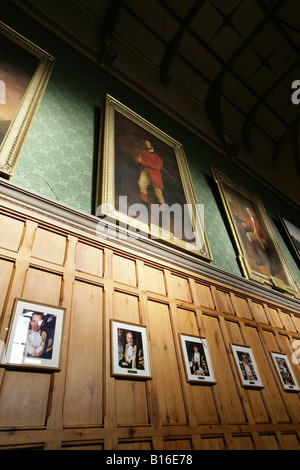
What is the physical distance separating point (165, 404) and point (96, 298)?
3.80 ft

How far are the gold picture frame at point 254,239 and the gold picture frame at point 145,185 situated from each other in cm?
103

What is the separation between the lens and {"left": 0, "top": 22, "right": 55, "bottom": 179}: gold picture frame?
10.6 feet

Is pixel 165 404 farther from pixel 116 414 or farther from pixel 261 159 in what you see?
pixel 261 159

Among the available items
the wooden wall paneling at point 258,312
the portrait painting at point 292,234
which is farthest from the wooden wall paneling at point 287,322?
the portrait painting at point 292,234

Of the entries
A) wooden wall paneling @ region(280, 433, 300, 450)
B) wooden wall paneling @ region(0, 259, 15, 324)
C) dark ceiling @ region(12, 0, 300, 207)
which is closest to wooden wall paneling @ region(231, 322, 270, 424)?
→ wooden wall paneling @ region(280, 433, 300, 450)

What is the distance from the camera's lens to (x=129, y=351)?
2.77 metres

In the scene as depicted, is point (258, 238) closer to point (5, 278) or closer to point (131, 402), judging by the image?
point (131, 402)

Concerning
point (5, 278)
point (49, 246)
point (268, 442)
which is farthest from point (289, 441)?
point (5, 278)

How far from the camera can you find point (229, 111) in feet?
28.8

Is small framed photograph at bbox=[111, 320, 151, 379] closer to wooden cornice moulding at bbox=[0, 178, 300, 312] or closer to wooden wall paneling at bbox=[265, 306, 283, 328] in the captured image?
wooden cornice moulding at bbox=[0, 178, 300, 312]

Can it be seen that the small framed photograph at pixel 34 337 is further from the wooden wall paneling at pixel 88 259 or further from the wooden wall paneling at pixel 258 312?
the wooden wall paneling at pixel 258 312

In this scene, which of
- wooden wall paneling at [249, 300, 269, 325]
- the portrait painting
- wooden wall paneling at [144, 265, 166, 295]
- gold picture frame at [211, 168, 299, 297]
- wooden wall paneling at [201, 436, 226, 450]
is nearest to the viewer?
wooden wall paneling at [201, 436, 226, 450]

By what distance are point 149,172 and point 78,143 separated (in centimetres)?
126

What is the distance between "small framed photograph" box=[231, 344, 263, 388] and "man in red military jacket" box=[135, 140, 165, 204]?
239 centimetres
